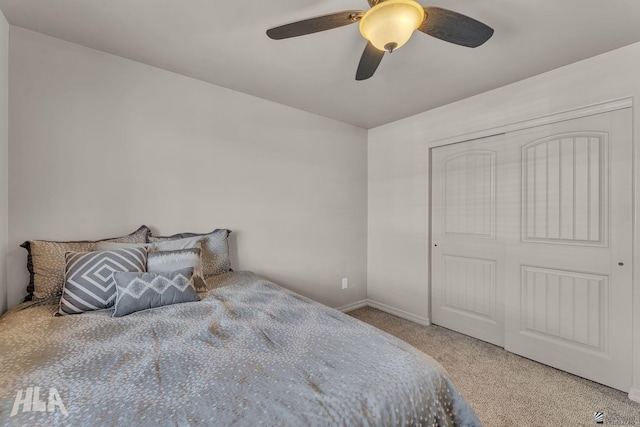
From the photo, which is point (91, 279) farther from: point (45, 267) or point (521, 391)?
point (521, 391)

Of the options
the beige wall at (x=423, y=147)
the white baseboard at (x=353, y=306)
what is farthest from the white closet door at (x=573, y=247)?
the white baseboard at (x=353, y=306)

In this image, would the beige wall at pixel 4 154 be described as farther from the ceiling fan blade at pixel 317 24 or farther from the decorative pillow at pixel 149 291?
the ceiling fan blade at pixel 317 24

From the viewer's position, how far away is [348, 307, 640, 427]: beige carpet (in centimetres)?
170

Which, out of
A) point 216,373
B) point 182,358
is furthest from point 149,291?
point 216,373

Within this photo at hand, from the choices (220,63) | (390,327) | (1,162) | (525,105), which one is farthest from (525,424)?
(1,162)

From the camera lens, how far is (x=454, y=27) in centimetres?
128

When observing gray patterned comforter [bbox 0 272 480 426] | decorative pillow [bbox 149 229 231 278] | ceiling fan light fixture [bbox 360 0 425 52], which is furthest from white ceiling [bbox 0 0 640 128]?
gray patterned comforter [bbox 0 272 480 426]

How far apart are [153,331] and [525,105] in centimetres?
308

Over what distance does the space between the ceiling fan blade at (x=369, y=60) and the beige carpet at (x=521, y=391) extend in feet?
7.24

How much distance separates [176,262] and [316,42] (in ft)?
5.55

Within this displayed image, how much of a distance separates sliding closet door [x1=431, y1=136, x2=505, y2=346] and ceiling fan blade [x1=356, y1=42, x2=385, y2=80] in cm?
165

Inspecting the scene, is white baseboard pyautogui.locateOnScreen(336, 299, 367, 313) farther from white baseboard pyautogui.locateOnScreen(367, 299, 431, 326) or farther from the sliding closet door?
the sliding closet door

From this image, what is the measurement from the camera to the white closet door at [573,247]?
6.40ft

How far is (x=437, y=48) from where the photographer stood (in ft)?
6.32
